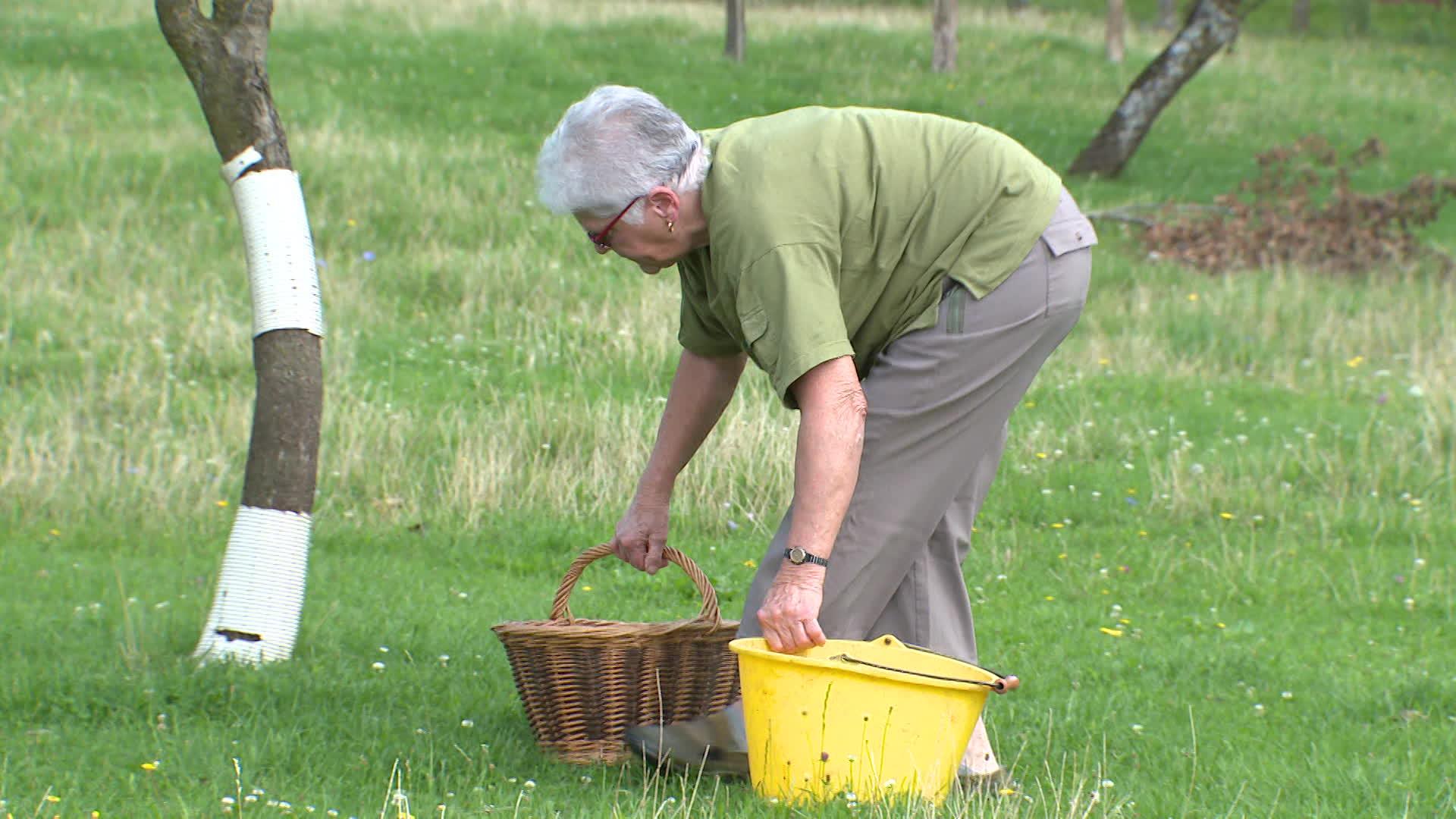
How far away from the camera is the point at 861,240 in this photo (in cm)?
331

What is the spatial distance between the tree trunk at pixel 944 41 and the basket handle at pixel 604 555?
1683 cm

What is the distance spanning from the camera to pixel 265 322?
454 cm

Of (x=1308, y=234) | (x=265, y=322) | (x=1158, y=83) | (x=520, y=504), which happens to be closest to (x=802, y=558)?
(x=265, y=322)

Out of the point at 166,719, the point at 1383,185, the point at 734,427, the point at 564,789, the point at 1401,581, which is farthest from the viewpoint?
the point at 1383,185

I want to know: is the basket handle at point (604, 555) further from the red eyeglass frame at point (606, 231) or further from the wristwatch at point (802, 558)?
the red eyeglass frame at point (606, 231)

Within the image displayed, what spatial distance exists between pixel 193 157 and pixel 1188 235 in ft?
26.7

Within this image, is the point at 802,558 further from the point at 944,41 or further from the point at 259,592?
the point at 944,41

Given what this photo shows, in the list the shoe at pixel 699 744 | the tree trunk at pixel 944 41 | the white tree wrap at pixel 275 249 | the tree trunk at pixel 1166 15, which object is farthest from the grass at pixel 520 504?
the tree trunk at pixel 1166 15

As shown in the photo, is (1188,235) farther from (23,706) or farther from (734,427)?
(23,706)

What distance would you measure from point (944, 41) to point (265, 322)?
1663cm

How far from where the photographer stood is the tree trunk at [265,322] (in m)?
4.44

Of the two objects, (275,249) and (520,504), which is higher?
(275,249)

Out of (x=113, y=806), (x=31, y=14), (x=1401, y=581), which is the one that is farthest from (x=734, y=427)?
(x=31, y=14)

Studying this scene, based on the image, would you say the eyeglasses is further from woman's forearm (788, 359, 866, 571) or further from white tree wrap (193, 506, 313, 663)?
white tree wrap (193, 506, 313, 663)
